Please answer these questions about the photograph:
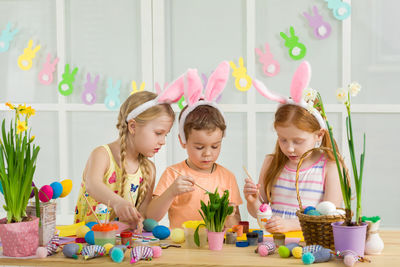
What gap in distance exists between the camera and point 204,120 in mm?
2256

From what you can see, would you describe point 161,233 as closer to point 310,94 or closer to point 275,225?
point 275,225

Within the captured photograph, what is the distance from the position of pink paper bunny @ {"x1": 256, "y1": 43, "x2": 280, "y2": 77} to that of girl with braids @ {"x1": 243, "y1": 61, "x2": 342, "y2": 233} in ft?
4.94

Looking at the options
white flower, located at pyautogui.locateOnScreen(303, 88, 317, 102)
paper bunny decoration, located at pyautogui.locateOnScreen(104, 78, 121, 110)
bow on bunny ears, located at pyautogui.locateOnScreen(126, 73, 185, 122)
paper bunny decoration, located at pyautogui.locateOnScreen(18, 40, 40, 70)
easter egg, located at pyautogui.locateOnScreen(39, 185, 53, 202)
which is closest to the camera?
white flower, located at pyautogui.locateOnScreen(303, 88, 317, 102)

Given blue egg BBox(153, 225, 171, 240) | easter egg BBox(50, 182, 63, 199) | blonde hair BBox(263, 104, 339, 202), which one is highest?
blonde hair BBox(263, 104, 339, 202)

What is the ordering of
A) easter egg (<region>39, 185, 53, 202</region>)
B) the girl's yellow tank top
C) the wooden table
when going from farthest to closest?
the girl's yellow tank top, easter egg (<region>39, 185, 53, 202</region>), the wooden table

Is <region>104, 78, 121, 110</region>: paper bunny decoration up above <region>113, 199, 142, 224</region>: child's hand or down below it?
above

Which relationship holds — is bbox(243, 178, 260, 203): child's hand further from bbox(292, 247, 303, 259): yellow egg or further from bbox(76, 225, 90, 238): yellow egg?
bbox(76, 225, 90, 238): yellow egg

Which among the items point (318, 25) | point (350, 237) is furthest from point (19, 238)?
point (318, 25)

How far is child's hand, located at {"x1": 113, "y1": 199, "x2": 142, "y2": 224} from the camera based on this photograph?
201cm

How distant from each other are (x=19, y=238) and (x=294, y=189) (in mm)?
1206

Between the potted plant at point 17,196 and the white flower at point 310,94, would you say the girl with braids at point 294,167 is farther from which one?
the potted plant at point 17,196

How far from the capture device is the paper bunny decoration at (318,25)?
3723 millimetres

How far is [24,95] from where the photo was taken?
422cm

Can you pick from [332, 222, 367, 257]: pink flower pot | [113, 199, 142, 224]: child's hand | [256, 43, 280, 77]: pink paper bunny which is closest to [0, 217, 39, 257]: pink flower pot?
[113, 199, 142, 224]: child's hand
